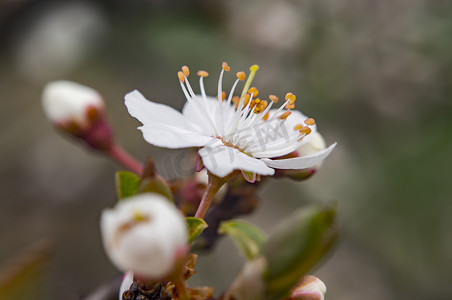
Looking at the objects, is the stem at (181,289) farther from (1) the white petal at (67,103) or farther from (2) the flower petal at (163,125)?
(1) the white petal at (67,103)

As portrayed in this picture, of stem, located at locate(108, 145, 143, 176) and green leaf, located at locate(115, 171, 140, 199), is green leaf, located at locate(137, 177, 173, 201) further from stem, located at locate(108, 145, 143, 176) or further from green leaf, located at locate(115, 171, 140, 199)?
stem, located at locate(108, 145, 143, 176)

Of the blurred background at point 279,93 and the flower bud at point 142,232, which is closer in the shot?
the flower bud at point 142,232

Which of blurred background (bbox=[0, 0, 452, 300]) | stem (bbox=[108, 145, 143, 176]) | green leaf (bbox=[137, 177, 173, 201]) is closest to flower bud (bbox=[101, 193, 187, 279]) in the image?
green leaf (bbox=[137, 177, 173, 201])

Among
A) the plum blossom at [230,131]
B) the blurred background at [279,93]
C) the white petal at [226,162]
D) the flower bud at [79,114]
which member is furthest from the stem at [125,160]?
the blurred background at [279,93]

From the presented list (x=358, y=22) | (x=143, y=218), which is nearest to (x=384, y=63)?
(x=358, y=22)

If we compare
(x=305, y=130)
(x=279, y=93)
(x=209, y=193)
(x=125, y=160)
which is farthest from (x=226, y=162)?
(x=279, y=93)
